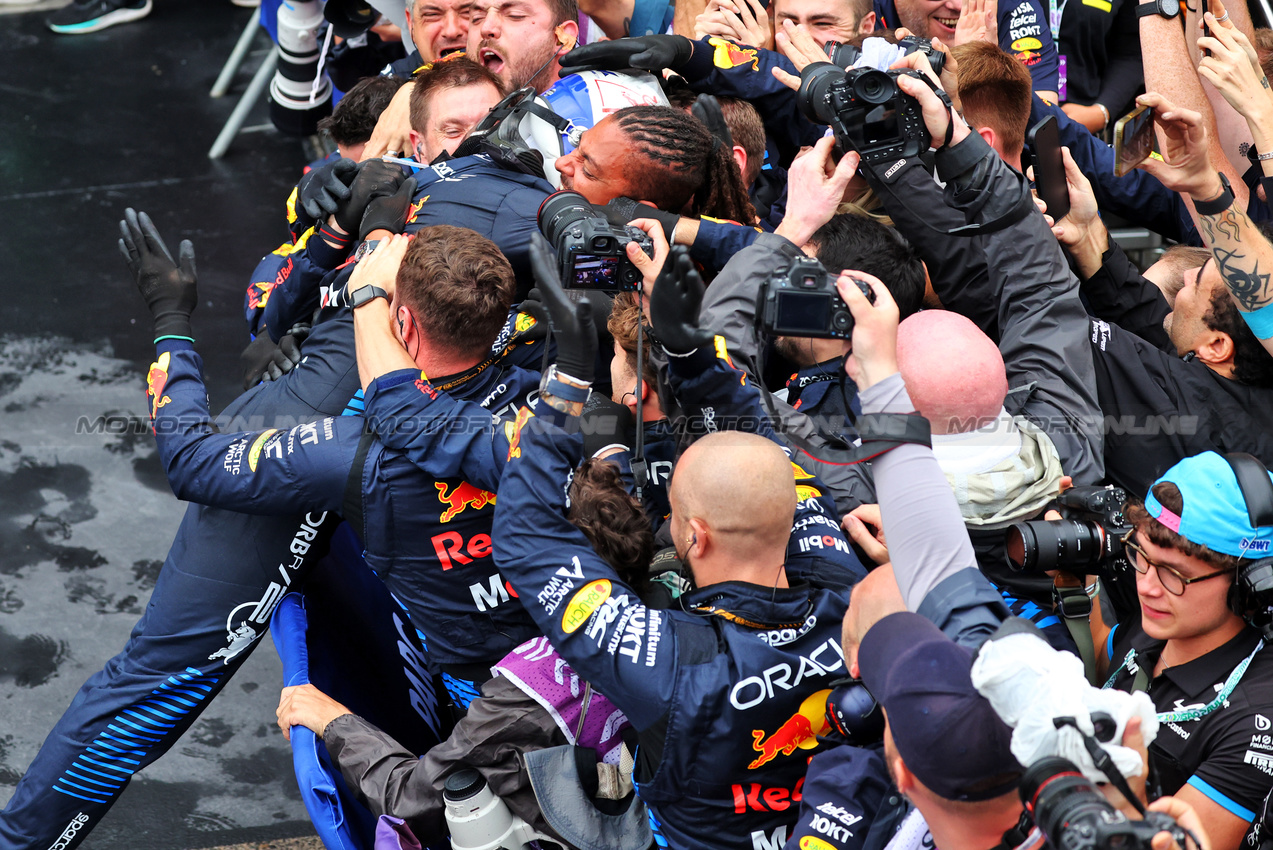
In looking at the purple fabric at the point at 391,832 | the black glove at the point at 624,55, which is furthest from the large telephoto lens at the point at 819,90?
the purple fabric at the point at 391,832

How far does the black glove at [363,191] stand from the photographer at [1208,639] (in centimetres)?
206

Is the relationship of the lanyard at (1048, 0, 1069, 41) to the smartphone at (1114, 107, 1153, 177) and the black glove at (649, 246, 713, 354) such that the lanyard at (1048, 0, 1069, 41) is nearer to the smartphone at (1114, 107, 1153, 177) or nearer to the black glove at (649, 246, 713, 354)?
the smartphone at (1114, 107, 1153, 177)

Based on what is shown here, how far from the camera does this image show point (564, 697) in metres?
2.29

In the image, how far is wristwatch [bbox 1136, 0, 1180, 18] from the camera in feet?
12.3

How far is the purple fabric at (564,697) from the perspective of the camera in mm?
2283

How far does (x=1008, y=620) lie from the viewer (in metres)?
1.62

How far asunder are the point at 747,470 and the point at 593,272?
23.3 inches

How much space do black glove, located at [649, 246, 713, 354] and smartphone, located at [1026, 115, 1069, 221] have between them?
1.39 m

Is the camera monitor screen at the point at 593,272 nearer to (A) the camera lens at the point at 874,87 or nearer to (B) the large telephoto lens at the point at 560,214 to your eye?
(B) the large telephoto lens at the point at 560,214

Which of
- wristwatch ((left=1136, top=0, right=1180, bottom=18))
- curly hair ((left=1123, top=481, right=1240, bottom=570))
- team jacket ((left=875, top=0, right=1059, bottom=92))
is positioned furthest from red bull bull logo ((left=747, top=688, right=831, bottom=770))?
team jacket ((left=875, top=0, right=1059, bottom=92))

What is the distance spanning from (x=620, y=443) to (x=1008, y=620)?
116 centimetres

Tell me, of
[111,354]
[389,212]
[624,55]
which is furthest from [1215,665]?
[111,354]

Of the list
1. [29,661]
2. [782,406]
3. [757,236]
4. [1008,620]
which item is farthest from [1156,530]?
[29,661]

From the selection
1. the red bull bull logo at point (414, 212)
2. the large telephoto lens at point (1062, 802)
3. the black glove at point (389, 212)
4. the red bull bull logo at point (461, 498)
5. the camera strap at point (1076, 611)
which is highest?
the large telephoto lens at point (1062, 802)
